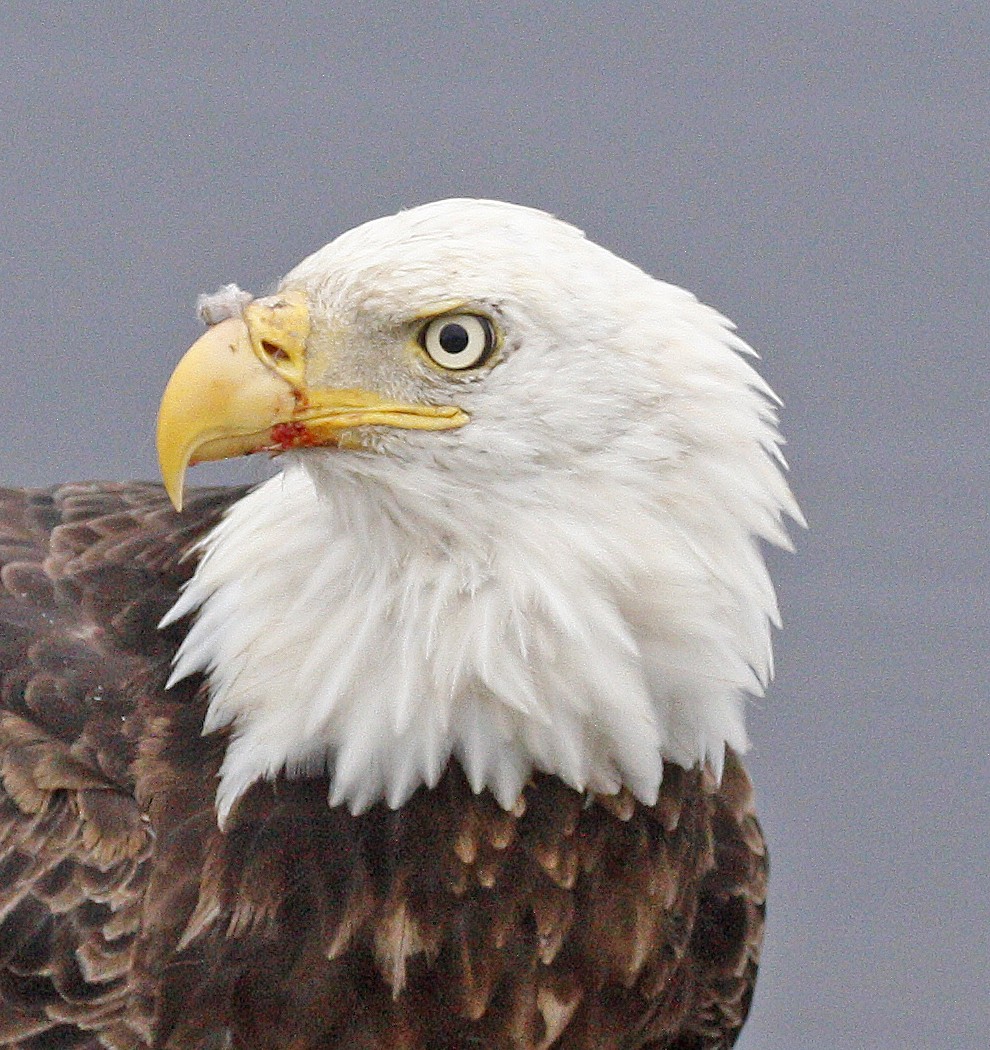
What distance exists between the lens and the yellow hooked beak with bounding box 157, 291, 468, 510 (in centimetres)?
295

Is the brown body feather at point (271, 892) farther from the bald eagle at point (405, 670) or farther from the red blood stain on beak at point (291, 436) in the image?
the red blood stain on beak at point (291, 436)

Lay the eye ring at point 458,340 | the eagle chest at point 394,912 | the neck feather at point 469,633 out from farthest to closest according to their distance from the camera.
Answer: the eagle chest at point 394,912
the neck feather at point 469,633
the eye ring at point 458,340

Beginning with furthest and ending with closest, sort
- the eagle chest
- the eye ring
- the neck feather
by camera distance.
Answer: the eagle chest
the neck feather
the eye ring

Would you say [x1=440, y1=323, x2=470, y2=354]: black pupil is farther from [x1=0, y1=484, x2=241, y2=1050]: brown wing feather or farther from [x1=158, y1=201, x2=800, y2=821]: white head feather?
[x1=0, y1=484, x2=241, y2=1050]: brown wing feather

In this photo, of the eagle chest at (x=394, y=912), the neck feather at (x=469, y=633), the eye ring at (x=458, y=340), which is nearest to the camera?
the eye ring at (x=458, y=340)

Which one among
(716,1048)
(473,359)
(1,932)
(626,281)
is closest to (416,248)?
(473,359)

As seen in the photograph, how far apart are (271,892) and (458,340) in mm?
1113

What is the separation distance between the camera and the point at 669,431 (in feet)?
10.1

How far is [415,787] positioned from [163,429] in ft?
2.63

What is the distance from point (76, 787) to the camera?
11.5 ft

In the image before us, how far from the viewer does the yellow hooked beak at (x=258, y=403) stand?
2.95 metres

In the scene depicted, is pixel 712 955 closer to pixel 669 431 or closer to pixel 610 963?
pixel 610 963

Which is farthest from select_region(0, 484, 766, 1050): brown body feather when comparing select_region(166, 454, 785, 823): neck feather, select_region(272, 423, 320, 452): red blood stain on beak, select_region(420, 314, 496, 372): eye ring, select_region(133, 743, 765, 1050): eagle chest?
select_region(420, 314, 496, 372): eye ring

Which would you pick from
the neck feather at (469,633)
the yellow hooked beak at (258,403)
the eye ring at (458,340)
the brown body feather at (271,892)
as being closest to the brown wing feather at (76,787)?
the brown body feather at (271,892)
